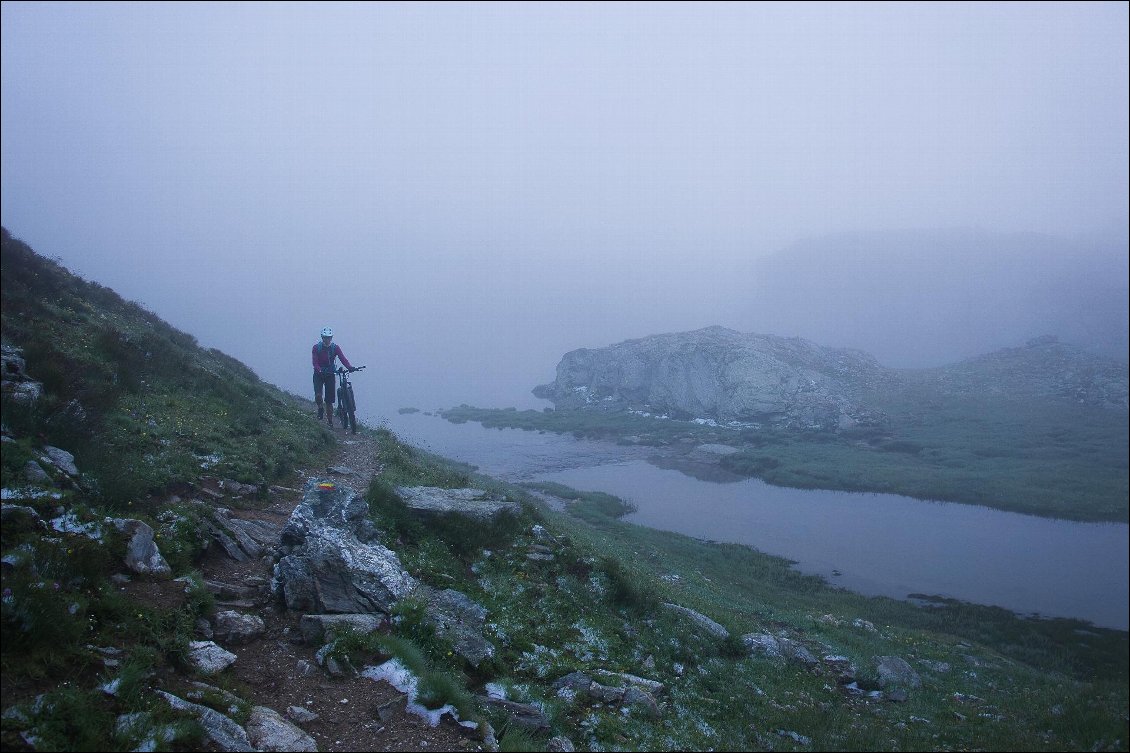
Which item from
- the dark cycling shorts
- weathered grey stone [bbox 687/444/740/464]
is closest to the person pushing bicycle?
the dark cycling shorts

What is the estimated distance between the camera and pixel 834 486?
155ft

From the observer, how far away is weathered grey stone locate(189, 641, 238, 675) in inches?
259

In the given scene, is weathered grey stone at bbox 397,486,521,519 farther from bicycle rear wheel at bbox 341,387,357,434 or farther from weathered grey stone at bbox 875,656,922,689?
weathered grey stone at bbox 875,656,922,689

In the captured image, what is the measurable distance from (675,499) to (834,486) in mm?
13310

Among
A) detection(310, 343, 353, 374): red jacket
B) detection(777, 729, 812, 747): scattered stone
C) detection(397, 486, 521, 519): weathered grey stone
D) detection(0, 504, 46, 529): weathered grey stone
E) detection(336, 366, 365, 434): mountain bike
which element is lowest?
detection(777, 729, 812, 747): scattered stone

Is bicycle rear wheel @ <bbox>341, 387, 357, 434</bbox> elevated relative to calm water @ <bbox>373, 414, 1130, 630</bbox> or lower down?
elevated

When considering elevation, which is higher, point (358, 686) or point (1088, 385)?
point (1088, 385)

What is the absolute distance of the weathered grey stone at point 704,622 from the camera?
1392 cm

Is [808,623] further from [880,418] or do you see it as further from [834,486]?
[880,418]

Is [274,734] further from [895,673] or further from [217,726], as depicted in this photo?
[895,673]

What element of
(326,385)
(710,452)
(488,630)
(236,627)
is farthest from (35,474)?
(710,452)

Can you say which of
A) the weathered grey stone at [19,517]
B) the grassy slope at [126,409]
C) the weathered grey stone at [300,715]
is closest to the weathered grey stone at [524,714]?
the weathered grey stone at [300,715]

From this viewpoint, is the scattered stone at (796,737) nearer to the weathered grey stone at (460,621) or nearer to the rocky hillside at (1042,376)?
the weathered grey stone at (460,621)

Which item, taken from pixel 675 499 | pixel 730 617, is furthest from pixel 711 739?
pixel 675 499
